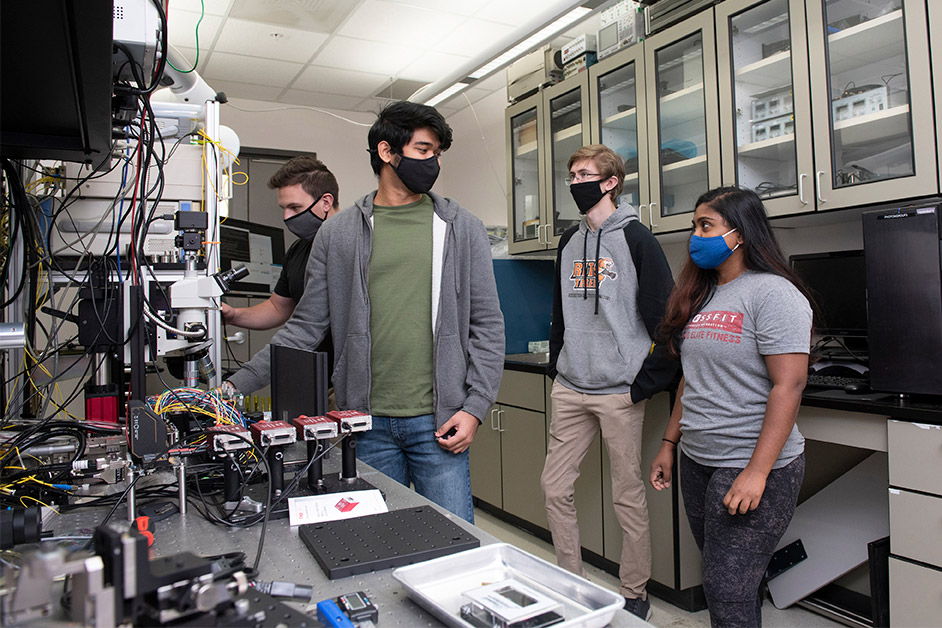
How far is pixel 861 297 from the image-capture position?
1980 mm

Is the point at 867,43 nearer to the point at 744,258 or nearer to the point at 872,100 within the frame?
the point at 872,100

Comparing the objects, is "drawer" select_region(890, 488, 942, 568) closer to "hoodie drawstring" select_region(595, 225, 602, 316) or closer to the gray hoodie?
"hoodie drawstring" select_region(595, 225, 602, 316)

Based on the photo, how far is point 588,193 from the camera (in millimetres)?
2152

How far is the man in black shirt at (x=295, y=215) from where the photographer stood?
208 centimetres

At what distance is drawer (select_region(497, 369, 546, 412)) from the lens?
108 inches

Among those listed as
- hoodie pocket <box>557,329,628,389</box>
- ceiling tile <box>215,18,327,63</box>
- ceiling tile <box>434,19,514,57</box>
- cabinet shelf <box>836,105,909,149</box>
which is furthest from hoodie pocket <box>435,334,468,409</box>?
ceiling tile <box>215,18,327,63</box>

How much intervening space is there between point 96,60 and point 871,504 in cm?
241

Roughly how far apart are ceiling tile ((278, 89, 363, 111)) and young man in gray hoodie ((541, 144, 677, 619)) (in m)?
3.00

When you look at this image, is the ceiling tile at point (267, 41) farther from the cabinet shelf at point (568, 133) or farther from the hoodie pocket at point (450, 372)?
the hoodie pocket at point (450, 372)

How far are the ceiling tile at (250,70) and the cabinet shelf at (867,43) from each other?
3.13m

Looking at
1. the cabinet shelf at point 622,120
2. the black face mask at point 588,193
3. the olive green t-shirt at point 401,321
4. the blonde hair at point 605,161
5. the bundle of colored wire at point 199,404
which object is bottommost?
the bundle of colored wire at point 199,404

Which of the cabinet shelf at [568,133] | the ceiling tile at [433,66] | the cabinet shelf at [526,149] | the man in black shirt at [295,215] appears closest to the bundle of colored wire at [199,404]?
the man in black shirt at [295,215]

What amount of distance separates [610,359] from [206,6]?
9.07 feet

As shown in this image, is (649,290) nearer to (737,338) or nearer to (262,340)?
(737,338)
